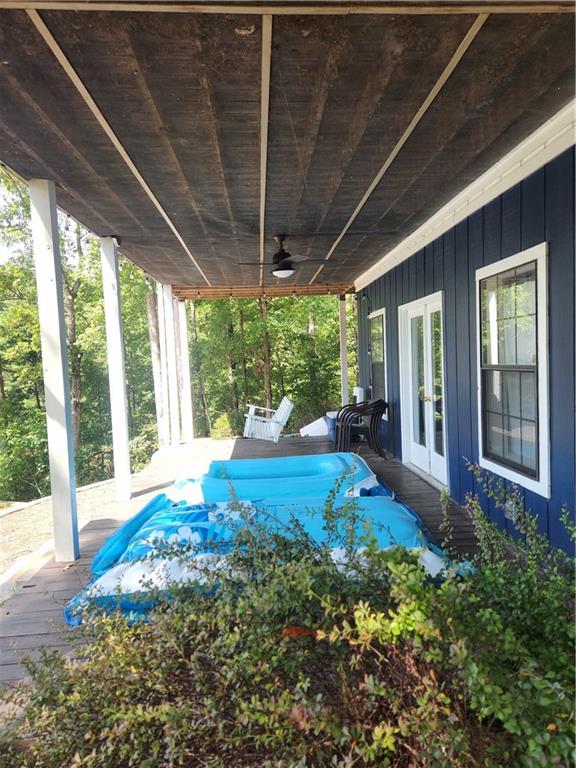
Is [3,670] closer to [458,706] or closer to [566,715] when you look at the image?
[458,706]

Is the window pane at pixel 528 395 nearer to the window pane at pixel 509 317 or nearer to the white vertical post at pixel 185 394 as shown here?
the window pane at pixel 509 317

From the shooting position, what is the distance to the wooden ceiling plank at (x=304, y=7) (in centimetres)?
178

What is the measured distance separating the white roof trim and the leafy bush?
2.64 m

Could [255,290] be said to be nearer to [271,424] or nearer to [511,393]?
[271,424]

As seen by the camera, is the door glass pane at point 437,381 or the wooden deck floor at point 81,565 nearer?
the wooden deck floor at point 81,565

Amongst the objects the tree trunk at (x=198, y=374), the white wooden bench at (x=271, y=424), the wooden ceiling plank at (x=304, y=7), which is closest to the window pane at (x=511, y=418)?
the wooden ceiling plank at (x=304, y=7)

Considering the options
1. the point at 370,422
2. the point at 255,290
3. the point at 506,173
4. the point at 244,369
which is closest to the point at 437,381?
the point at 370,422

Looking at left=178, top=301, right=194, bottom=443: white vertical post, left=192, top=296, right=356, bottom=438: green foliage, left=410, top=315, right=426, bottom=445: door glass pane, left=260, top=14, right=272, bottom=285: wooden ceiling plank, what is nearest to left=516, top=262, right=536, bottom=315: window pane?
left=260, top=14, right=272, bottom=285: wooden ceiling plank

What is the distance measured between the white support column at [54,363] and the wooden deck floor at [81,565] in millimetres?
292

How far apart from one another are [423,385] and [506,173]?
111 inches

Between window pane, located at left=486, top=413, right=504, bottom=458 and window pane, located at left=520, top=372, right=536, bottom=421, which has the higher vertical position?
window pane, located at left=520, top=372, right=536, bottom=421

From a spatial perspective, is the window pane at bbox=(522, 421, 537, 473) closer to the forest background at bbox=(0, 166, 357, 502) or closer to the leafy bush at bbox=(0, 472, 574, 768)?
the leafy bush at bbox=(0, 472, 574, 768)

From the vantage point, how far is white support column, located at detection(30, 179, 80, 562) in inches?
142

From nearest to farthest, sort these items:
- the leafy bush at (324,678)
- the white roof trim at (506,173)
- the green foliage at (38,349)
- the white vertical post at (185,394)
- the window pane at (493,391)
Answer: the leafy bush at (324,678) → the white roof trim at (506,173) → the window pane at (493,391) → the white vertical post at (185,394) → the green foliage at (38,349)
